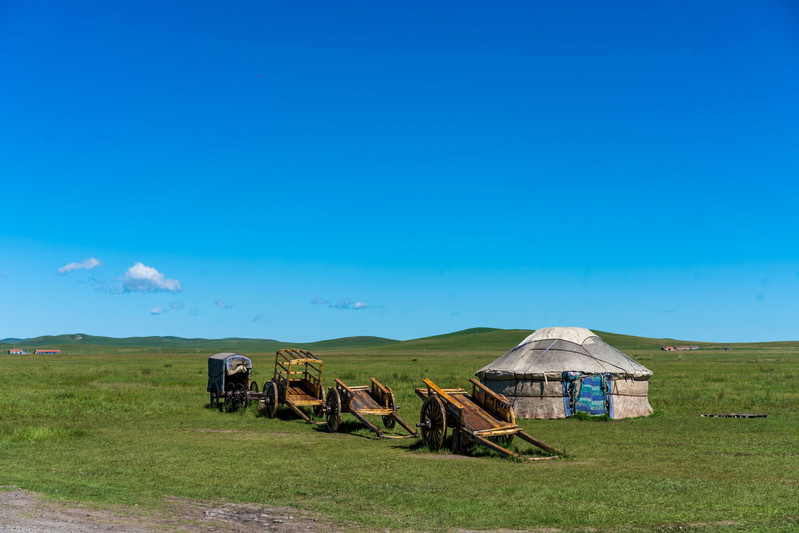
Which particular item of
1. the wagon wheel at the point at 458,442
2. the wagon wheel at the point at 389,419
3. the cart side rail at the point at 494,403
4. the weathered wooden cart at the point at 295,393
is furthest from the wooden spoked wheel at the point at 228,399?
the wagon wheel at the point at 458,442

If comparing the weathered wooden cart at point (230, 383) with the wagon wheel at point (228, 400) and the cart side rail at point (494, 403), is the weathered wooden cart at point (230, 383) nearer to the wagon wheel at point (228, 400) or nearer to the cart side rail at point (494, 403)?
the wagon wheel at point (228, 400)

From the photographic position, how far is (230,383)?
2903 centimetres

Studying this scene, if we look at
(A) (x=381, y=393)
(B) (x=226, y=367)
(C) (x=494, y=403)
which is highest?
(B) (x=226, y=367)

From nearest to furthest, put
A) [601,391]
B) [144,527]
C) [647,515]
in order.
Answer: [144,527], [647,515], [601,391]

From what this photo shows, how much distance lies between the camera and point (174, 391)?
37.8 metres

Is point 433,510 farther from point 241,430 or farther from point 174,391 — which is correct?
point 174,391

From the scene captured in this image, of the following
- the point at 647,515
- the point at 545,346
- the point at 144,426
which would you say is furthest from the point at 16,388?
the point at 647,515

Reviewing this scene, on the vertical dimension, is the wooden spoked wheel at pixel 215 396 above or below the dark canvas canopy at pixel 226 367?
below

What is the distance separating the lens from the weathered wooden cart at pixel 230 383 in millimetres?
27000

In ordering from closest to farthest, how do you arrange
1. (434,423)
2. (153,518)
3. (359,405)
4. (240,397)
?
(153,518), (434,423), (359,405), (240,397)

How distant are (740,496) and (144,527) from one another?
9.30m

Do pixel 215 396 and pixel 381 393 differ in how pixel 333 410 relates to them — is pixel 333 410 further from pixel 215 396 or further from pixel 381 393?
pixel 215 396

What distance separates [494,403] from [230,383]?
1545 centimetres

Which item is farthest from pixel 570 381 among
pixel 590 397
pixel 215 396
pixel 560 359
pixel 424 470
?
pixel 215 396
